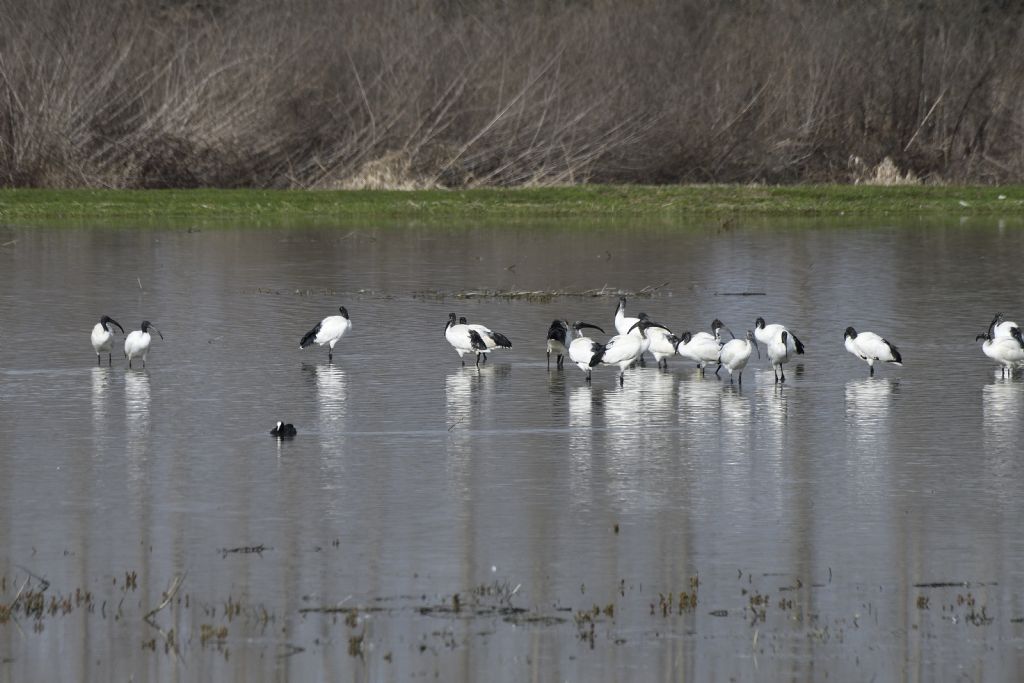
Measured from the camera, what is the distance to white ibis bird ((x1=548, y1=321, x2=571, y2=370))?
15430 millimetres

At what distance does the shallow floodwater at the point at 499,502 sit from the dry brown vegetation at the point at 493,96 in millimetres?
21434

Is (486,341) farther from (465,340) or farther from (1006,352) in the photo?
(1006,352)

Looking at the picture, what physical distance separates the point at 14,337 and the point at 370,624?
1065 centimetres

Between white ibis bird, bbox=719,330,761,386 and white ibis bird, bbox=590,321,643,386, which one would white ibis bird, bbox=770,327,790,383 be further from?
white ibis bird, bbox=590,321,643,386

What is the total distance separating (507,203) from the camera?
37344mm

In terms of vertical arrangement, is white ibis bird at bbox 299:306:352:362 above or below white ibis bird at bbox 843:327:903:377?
above

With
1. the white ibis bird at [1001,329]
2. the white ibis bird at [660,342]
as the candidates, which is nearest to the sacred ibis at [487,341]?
the white ibis bird at [660,342]

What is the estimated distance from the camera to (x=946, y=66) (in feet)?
151

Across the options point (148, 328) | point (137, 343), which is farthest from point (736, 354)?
point (148, 328)

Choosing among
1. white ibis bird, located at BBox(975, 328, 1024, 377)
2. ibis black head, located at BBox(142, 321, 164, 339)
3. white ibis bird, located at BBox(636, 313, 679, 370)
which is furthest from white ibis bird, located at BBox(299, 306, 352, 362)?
white ibis bird, located at BBox(975, 328, 1024, 377)

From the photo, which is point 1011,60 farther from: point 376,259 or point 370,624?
point 370,624

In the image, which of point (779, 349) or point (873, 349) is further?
point (873, 349)

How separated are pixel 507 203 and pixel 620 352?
908 inches

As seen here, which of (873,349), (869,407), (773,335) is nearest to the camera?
(869,407)
